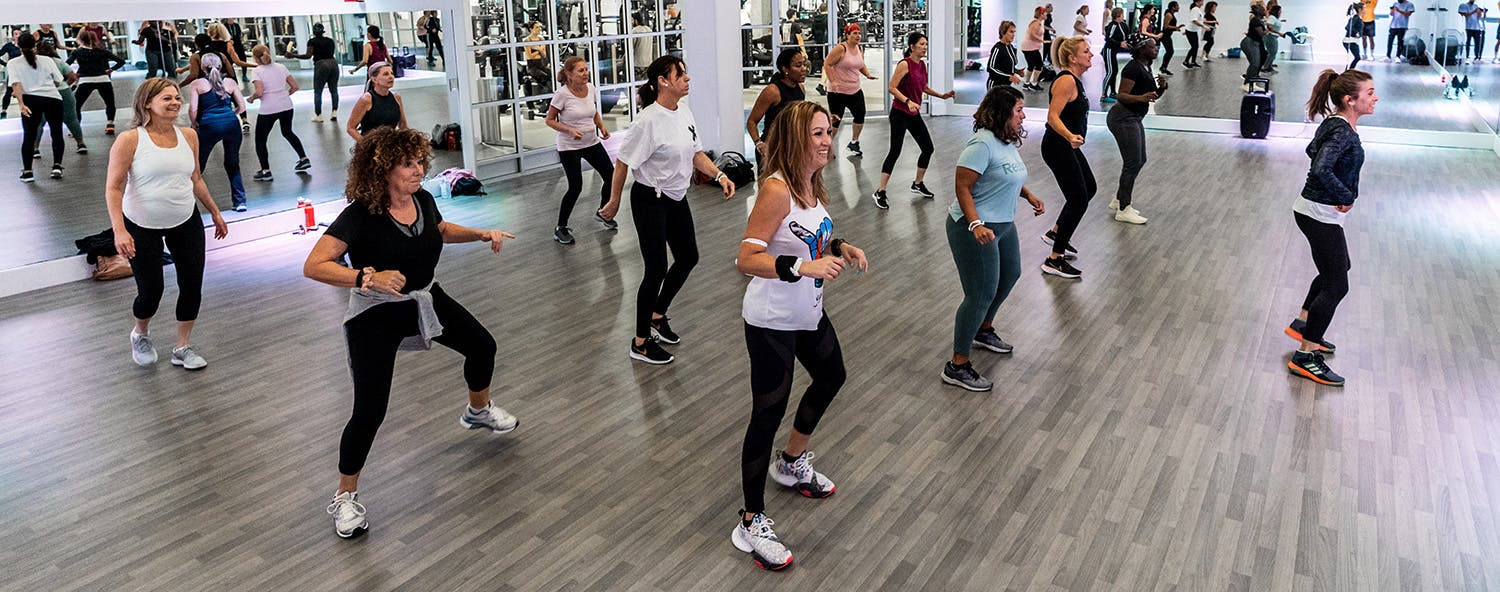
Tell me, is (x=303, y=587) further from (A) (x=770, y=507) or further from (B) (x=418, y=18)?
(B) (x=418, y=18)

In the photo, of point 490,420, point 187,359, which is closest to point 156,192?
point 187,359

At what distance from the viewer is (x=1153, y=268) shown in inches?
301

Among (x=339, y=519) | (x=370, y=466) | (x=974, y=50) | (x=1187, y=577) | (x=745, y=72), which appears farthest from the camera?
(x=974, y=50)

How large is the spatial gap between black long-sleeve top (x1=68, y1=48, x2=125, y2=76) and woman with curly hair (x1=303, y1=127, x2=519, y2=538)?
5.77m

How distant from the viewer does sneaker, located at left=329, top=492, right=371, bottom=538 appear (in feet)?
13.1

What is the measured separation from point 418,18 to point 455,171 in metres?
1.45

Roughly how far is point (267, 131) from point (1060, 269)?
23.6 ft

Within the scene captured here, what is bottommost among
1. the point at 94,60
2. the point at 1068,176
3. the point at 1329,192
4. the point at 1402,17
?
the point at 1068,176

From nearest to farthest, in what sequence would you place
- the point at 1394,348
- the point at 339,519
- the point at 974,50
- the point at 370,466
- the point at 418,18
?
the point at 339,519 → the point at 370,466 → the point at 1394,348 → the point at 418,18 → the point at 974,50

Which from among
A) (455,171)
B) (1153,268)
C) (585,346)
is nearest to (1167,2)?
(1153,268)

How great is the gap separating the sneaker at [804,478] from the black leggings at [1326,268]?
107 inches

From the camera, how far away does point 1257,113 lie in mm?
13562

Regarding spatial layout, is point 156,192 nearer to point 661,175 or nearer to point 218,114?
point 661,175

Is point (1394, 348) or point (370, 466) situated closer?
point (370, 466)
